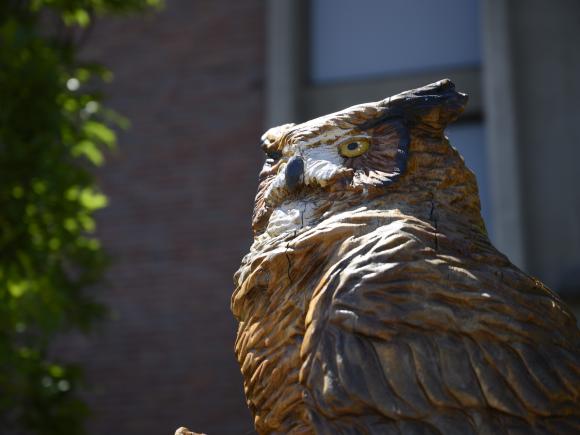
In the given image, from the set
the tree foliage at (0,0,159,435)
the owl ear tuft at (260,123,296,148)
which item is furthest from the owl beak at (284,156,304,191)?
the tree foliage at (0,0,159,435)

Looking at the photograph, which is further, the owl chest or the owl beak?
the owl beak

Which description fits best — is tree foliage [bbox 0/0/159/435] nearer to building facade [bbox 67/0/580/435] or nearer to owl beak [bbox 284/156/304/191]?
building facade [bbox 67/0/580/435]

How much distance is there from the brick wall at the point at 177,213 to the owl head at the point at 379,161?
4.02 metres

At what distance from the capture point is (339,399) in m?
1.62

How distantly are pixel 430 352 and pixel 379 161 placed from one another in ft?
1.33

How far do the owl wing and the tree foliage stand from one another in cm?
236

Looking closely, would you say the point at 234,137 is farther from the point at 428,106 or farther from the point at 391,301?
the point at 391,301

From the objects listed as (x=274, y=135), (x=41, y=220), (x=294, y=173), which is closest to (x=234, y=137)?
(x=41, y=220)

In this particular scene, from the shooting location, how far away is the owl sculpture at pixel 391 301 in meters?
1.60

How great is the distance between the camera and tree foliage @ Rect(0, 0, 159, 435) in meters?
3.97

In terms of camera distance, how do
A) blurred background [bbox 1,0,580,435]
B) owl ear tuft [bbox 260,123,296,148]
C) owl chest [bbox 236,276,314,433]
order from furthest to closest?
blurred background [bbox 1,0,580,435] → owl ear tuft [bbox 260,123,296,148] → owl chest [bbox 236,276,314,433]

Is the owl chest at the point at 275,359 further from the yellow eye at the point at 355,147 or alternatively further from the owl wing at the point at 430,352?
the yellow eye at the point at 355,147

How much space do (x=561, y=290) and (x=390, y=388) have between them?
3769 millimetres

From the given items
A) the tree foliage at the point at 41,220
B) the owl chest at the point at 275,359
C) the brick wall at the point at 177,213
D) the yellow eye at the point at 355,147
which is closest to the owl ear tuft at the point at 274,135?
the yellow eye at the point at 355,147
